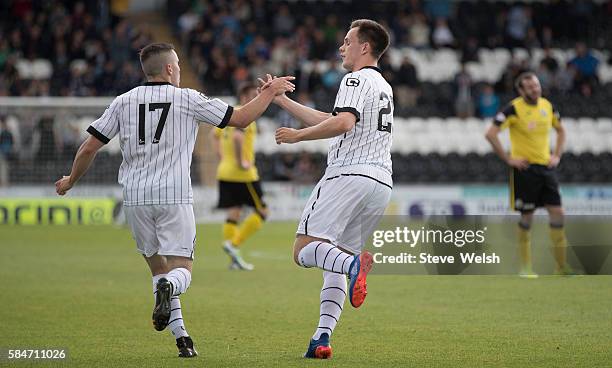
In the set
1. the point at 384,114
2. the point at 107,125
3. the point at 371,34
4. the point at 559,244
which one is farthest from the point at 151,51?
the point at 559,244

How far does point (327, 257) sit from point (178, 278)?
100cm

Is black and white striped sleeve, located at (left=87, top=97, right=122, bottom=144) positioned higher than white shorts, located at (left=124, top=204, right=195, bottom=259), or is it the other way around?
black and white striped sleeve, located at (left=87, top=97, right=122, bottom=144)

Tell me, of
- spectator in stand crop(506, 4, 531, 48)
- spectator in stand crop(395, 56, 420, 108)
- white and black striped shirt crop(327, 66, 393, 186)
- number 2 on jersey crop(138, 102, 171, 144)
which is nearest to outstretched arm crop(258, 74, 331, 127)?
white and black striped shirt crop(327, 66, 393, 186)

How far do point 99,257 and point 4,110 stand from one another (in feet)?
25.1

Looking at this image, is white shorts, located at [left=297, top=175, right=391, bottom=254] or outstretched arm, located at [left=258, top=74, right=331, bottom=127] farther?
outstretched arm, located at [left=258, top=74, right=331, bottom=127]

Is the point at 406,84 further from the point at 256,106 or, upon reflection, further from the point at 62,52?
the point at 256,106

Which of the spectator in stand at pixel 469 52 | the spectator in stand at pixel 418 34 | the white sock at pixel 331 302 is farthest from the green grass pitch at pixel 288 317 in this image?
the spectator in stand at pixel 418 34

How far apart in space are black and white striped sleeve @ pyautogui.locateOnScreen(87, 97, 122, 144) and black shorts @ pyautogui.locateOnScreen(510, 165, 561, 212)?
23.5 feet

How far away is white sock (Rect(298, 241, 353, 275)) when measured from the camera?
25.0ft

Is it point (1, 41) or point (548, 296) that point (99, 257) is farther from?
point (1, 41)

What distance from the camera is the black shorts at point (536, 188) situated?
13805mm

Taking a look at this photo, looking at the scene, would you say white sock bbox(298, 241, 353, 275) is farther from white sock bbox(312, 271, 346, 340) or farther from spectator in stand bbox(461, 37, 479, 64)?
spectator in stand bbox(461, 37, 479, 64)

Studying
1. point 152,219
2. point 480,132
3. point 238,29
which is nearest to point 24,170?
point 238,29

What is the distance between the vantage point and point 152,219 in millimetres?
7863
